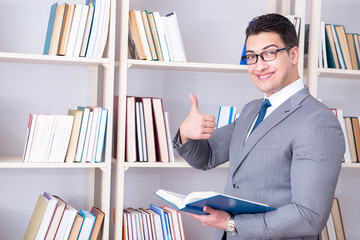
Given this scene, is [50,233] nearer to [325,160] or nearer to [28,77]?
[28,77]

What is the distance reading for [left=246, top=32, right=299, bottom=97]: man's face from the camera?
1.68 m

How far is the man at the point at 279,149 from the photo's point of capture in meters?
1.48

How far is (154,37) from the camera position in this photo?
7.97 feet

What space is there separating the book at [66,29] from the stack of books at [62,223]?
2.33ft

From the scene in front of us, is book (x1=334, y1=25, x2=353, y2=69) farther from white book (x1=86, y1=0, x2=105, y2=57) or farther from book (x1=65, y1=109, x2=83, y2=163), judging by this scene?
book (x1=65, y1=109, x2=83, y2=163)

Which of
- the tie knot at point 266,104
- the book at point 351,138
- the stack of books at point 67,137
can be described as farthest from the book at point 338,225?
the stack of books at point 67,137

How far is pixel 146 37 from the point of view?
241 centimetres

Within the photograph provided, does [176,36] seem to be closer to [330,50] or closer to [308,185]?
[330,50]

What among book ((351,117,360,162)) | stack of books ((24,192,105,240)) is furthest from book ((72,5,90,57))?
book ((351,117,360,162))

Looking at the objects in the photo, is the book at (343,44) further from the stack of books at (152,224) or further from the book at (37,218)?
the book at (37,218)

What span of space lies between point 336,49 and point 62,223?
5.60ft

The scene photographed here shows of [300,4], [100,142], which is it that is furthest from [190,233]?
[300,4]

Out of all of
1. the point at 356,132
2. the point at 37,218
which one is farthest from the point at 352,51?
the point at 37,218

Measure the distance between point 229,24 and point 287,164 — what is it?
1579 mm
